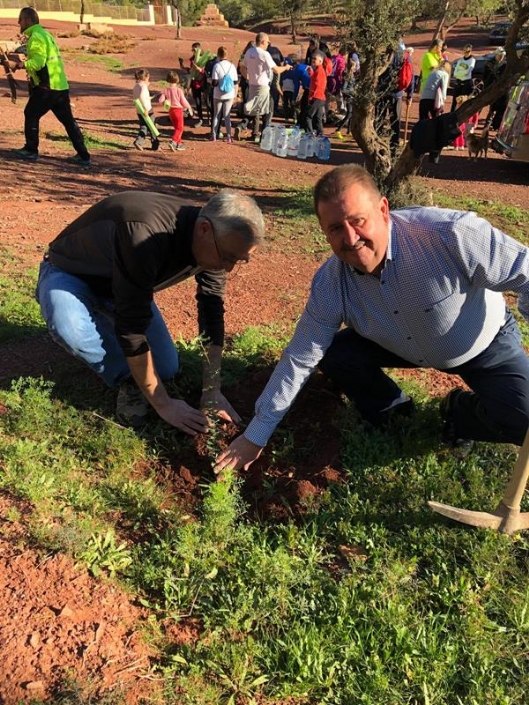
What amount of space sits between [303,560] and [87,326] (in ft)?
5.36

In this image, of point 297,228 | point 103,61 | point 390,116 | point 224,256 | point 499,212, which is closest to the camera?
point 224,256

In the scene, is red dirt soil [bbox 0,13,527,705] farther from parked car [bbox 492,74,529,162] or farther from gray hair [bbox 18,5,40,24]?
gray hair [bbox 18,5,40,24]

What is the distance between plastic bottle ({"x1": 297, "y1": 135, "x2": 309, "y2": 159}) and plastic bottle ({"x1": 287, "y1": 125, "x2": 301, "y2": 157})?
0.09 meters

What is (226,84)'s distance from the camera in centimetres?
1157

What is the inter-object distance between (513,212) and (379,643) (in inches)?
262

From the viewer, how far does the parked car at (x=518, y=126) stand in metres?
9.34

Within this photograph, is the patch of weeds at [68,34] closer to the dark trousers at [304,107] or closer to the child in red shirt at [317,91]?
the dark trousers at [304,107]

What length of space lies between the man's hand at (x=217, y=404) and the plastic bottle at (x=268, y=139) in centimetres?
993

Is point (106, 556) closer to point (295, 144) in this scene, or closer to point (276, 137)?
point (295, 144)

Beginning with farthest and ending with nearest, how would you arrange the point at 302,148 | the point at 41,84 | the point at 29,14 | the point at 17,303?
the point at 302,148 → the point at 41,84 → the point at 29,14 → the point at 17,303

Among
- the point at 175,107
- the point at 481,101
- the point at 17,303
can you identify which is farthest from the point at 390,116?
the point at 17,303

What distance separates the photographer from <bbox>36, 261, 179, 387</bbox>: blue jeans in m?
3.08

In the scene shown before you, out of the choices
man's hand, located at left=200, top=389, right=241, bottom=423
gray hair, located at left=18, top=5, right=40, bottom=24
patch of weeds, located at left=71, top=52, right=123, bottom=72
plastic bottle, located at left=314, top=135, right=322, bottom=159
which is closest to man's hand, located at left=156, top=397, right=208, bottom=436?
man's hand, located at left=200, top=389, right=241, bottom=423

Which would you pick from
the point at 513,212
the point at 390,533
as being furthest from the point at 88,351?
the point at 513,212
